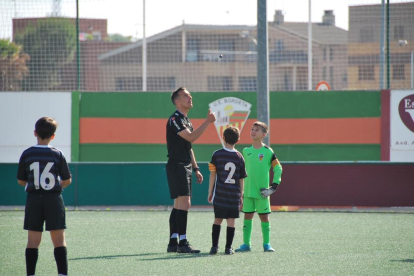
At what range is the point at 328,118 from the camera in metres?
16.9

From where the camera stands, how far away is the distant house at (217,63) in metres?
17.2

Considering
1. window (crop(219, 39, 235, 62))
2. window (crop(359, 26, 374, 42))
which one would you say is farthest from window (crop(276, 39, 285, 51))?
window (crop(359, 26, 374, 42))

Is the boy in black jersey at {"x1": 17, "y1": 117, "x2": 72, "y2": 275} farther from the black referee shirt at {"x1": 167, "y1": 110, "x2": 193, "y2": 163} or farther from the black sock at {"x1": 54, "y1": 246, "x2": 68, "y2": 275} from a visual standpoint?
the black referee shirt at {"x1": 167, "y1": 110, "x2": 193, "y2": 163}

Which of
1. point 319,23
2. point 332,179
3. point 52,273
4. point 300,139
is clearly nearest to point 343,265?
point 52,273

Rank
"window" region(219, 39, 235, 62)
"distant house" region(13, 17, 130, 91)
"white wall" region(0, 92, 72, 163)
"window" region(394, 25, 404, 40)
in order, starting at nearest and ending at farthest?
"window" region(394, 25, 404, 40) < "white wall" region(0, 92, 72, 163) < "distant house" region(13, 17, 130, 91) < "window" region(219, 39, 235, 62)

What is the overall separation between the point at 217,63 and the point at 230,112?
147cm

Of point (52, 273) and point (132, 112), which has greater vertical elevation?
point (132, 112)

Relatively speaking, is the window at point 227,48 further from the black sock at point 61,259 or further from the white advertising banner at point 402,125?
the black sock at point 61,259

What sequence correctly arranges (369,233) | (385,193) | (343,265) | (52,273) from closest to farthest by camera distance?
(52,273) → (343,265) → (369,233) → (385,193)

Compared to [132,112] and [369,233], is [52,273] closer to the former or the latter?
[369,233]

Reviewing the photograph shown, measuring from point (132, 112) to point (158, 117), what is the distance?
2.22 feet

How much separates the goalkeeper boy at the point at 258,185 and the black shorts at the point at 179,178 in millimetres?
746

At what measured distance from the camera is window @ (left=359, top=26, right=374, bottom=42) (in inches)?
663

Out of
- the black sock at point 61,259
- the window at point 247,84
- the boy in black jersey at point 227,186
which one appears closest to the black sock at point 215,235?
the boy in black jersey at point 227,186
